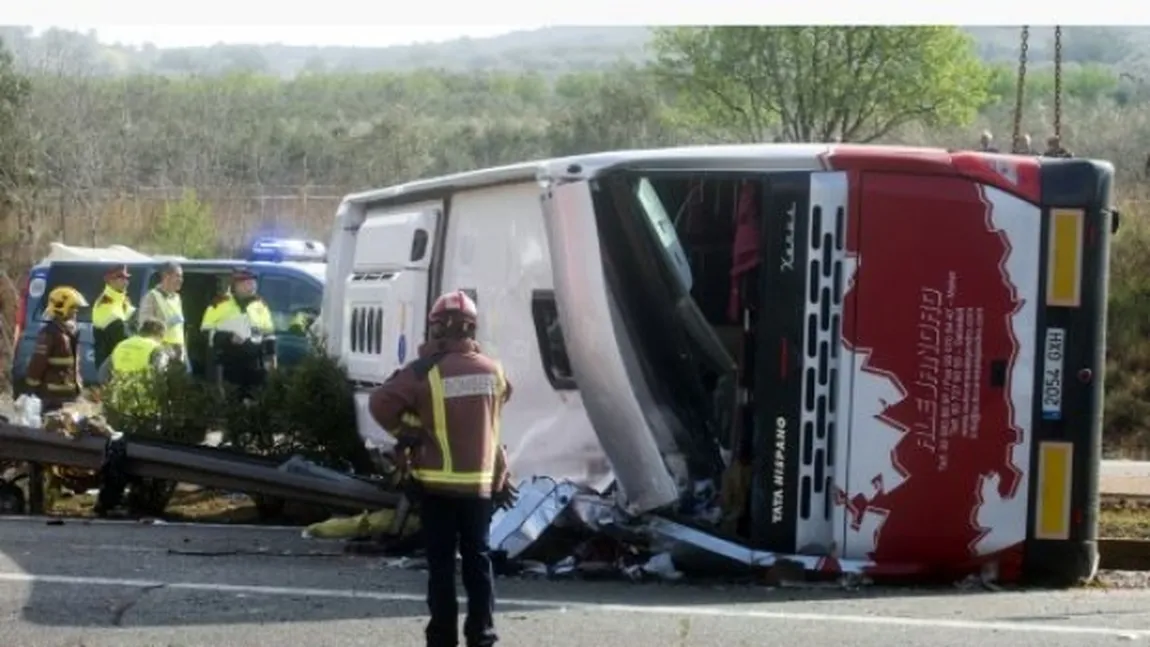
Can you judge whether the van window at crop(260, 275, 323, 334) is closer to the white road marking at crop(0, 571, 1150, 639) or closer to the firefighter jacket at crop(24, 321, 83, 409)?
the firefighter jacket at crop(24, 321, 83, 409)

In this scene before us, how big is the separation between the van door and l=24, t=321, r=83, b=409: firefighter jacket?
2080 mm

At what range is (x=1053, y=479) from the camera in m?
9.20

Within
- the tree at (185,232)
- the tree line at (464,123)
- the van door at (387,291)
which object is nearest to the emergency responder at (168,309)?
the van door at (387,291)

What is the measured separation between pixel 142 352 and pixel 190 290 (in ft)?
20.2

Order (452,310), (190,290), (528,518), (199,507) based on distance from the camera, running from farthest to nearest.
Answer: (190,290)
(199,507)
(528,518)
(452,310)

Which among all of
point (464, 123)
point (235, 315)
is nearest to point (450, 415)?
point (235, 315)

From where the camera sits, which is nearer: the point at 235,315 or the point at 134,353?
the point at 134,353

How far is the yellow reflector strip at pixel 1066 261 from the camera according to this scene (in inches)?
360

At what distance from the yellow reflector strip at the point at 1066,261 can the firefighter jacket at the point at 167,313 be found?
358 inches

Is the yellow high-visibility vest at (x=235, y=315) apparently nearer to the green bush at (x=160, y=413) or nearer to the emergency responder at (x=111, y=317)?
the emergency responder at (x=111, y=317)

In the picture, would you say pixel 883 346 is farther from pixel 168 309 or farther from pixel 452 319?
pixel 168 309

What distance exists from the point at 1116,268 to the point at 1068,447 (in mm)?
13970

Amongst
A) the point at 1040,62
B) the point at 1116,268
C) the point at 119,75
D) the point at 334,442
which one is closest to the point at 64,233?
the point at 119,75

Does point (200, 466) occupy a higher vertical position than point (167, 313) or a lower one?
lower
